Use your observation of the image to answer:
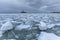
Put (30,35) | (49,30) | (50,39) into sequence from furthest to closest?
(49,30)
(30,35)
(50,39)

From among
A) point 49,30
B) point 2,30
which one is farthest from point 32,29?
point 2,30

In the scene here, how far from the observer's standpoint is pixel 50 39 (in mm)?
866

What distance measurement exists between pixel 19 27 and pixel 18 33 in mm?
99

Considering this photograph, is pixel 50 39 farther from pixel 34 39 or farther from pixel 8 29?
pixel 8 29

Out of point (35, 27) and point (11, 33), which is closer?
point (11, 33)

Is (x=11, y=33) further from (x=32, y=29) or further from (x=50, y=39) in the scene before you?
(x=50, y=39)

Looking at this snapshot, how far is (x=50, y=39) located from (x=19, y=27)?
357 mm

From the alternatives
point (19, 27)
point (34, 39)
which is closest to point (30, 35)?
point (34, 39)

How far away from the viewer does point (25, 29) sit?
3.50ft

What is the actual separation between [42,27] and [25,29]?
164 mm

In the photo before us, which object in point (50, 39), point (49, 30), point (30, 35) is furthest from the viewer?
point (49, 30)

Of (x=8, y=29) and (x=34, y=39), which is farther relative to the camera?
(x=8, y=29)

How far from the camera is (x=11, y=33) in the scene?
3.31ft

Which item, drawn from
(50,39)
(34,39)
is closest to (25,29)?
(34,39)
